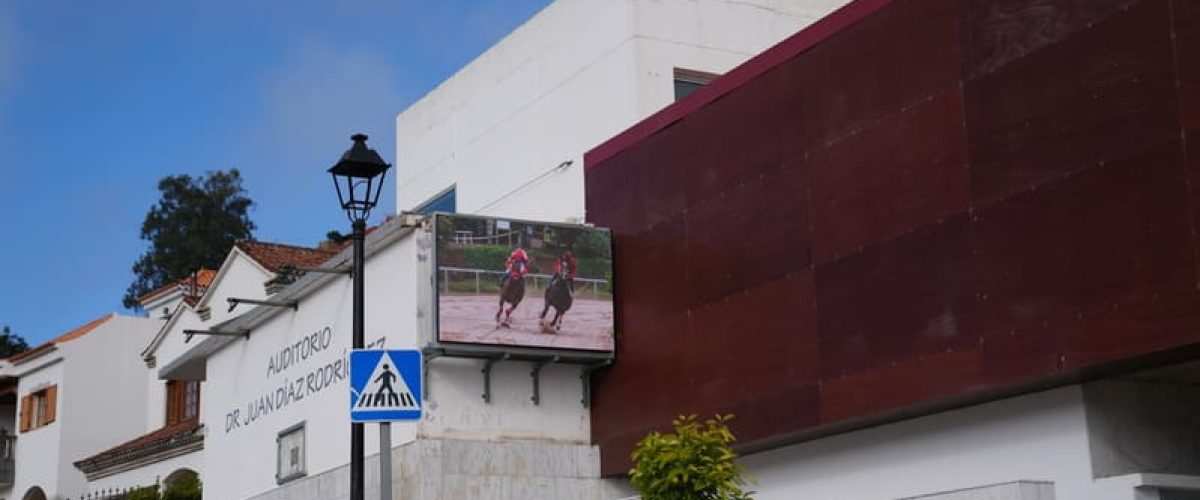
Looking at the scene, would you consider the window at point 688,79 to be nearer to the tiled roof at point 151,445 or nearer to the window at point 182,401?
the tiled roof at point 151,445

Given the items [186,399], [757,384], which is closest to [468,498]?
[757,384]

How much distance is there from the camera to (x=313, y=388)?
69.2 feet

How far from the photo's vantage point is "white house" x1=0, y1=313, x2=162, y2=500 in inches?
1732

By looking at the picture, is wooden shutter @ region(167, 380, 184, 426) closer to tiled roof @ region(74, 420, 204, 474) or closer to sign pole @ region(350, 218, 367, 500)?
tiled roof @ region(74, 420, 204, 474)

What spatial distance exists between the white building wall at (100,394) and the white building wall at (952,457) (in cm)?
3033

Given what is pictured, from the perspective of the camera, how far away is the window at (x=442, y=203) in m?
28.2

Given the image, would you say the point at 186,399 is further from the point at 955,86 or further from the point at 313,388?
the point at 955,86

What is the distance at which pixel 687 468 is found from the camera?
1268 cm

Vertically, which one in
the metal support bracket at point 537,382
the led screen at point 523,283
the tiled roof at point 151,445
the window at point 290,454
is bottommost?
the window at point 290,454

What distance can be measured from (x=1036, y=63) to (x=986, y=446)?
10.7 feet

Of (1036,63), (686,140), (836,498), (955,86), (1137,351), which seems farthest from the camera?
(686,140)

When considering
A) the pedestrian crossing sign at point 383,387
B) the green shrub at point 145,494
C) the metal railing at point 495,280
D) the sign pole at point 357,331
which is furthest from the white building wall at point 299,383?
the green shrub at point 145,494

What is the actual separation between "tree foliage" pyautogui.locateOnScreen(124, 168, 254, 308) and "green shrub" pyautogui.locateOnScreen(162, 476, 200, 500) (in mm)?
48004

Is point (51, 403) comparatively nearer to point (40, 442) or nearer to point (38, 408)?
point (40, 442)
